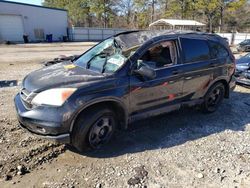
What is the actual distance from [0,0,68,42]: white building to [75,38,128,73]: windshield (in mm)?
27387

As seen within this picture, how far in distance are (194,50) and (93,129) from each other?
2.51 metres

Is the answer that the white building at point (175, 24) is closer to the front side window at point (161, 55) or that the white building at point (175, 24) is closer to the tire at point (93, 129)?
the front side window at point (161, 55)

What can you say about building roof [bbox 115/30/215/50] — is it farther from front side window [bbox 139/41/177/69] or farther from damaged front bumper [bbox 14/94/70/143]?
damaged front bumper [bbox 14/94/70/143]

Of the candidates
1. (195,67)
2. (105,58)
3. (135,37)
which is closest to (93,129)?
(105,58)

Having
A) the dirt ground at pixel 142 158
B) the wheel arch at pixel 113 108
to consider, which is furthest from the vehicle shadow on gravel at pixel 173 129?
the wheel arch at pixel 113 108

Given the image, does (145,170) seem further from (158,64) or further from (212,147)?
(158,64)

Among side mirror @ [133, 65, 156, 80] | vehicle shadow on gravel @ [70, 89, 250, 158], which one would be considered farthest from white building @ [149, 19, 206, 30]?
side mirror @ [133, 65, 156, 80]

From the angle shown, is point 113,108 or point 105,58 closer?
point 113,108

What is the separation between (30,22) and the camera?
30.9 meters

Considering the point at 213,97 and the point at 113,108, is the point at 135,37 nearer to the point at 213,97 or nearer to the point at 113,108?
the point at 113,108

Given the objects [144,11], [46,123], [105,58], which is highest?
[144,11]

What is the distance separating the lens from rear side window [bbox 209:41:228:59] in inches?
201

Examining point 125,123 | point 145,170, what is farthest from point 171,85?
point 145,170

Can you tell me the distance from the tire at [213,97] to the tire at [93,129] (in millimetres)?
2315
